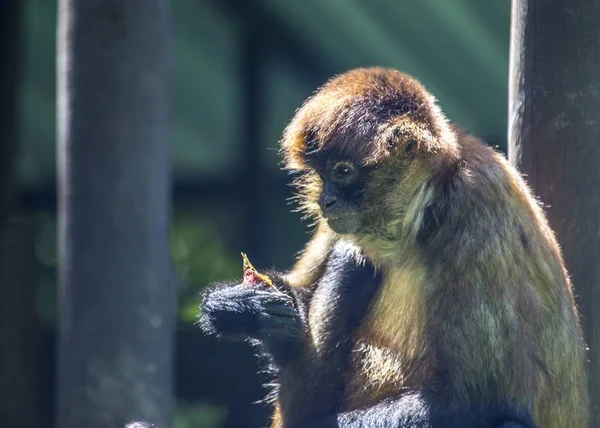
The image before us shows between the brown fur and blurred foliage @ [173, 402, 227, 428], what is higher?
the brown fur

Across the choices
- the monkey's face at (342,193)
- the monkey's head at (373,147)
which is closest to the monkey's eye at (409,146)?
the monkey's head at (373,147)

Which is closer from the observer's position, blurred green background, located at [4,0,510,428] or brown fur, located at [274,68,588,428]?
brown fur, located at [274,68,588,428]

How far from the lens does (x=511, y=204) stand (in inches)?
192

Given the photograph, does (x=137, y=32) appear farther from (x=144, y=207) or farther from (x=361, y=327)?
(x=361, y=327)

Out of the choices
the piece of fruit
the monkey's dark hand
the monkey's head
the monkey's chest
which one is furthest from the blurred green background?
the monkey's head

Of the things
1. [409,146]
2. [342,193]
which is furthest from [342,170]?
[409,146]

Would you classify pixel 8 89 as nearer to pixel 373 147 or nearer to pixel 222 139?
pixel 222 139

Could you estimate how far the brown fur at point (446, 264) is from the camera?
4.70 m

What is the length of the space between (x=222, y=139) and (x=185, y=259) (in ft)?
3.49

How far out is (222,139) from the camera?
10.0m

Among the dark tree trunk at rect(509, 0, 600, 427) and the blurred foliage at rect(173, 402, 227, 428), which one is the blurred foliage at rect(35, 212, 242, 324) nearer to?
the blurred foliage at rect(173, 402, 227, 428)

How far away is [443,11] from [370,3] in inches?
21.9

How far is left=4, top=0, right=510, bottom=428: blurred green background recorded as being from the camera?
923 centimetres

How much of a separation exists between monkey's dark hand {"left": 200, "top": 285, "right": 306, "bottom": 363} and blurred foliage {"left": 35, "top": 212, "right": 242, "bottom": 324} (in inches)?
165
